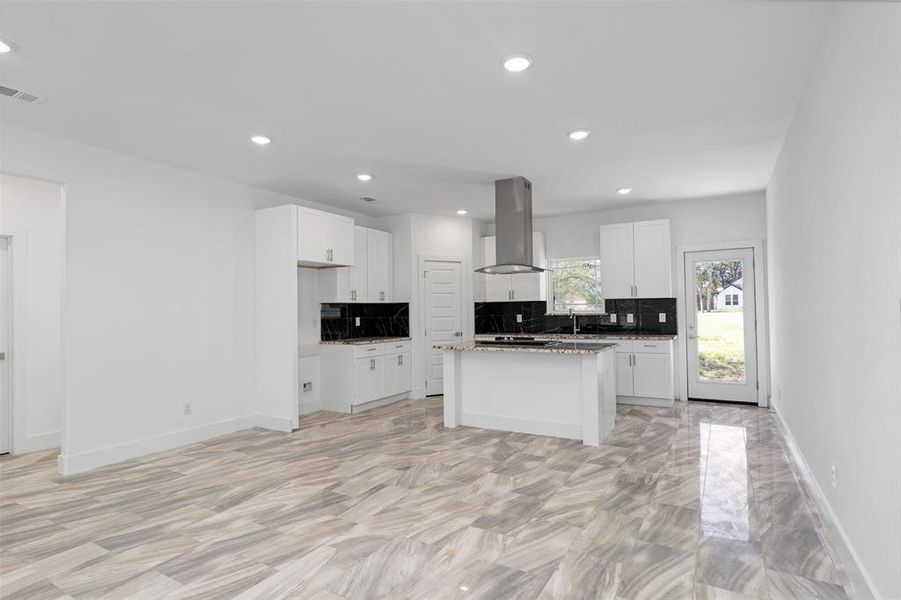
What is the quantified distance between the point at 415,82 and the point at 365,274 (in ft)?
12.6

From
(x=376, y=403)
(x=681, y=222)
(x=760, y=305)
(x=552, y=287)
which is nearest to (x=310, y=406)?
(x=376, y=403)

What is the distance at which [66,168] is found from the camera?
396cm

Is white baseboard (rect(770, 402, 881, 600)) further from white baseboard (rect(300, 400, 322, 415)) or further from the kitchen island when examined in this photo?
white baseboard (rect(300, 400, 322, 415))

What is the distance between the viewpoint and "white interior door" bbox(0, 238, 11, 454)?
4586 millimetres

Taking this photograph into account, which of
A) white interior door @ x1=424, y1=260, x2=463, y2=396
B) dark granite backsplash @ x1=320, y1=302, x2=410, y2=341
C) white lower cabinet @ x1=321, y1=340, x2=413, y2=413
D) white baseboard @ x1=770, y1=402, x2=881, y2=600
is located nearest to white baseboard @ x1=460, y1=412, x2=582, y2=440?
white lower cabinet @ x1=321, y1=340, x2=413, y2=413

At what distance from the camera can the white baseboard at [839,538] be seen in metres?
2.11

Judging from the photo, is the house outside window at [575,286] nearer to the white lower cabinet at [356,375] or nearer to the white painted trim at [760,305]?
the white painted trim at [760,305]

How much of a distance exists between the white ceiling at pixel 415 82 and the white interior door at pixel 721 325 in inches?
67.8

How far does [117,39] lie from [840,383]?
403cm

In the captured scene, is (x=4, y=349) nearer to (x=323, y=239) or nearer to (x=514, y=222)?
(x=323, y=239)

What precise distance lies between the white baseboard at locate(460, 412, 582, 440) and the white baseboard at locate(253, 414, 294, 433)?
1.81 meters

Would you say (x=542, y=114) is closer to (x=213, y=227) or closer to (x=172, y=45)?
(x=172, y=45)

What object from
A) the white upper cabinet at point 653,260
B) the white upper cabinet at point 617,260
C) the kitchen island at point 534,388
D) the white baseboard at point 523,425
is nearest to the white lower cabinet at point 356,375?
the kitchen island at point 534,388

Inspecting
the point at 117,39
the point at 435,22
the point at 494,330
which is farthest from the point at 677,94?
the point at 494,330
